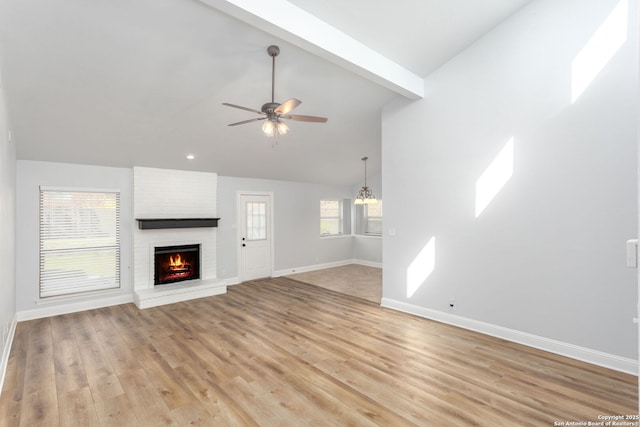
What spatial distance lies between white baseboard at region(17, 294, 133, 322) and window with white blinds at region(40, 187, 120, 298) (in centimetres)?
19

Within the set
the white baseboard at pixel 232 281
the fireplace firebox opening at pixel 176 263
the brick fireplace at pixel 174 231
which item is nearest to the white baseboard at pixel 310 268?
the white baseboard at pixel 232 281

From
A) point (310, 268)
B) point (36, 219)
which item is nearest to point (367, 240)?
point (310, 268)

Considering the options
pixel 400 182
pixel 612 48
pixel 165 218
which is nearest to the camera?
pixel 612 48

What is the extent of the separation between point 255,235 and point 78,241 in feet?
10.7

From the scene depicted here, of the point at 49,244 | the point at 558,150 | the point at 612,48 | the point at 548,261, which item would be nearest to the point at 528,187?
the point at 558,150

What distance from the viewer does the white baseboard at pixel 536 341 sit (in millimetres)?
3010

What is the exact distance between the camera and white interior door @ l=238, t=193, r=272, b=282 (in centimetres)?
712

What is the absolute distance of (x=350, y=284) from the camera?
6.74 meters

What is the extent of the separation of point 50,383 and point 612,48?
20.0 ft

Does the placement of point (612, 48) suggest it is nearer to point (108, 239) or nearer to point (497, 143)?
point (497, 143)

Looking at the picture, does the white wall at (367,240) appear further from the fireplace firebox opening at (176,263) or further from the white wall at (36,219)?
the white wall at (36,219)

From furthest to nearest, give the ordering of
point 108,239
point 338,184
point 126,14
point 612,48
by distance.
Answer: point 338,184 < point 108,239 < point 612,48 < point 126,14

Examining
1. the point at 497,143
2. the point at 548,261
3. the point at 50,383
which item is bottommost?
the point at 50,383

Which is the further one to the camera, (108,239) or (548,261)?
(108,239)
